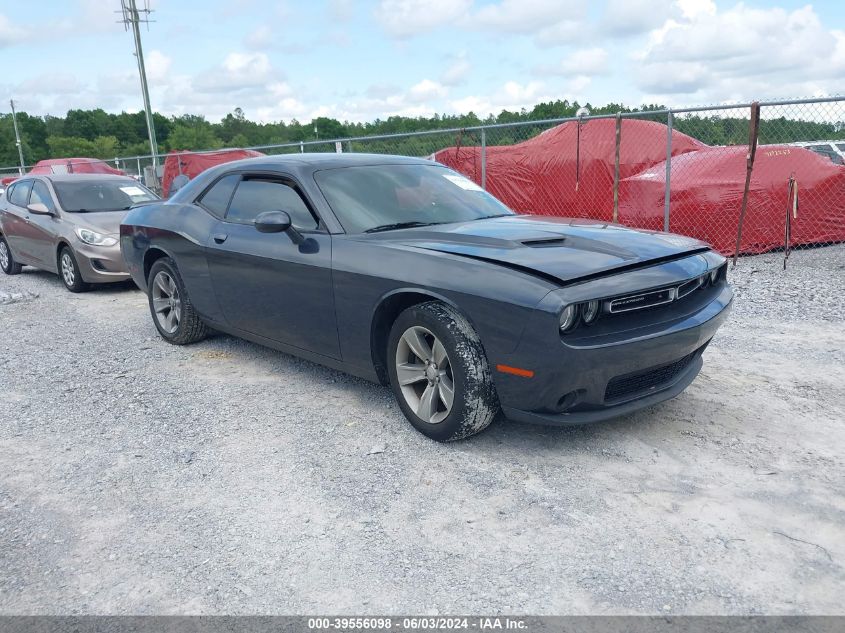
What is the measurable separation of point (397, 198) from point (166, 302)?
8.24 ft

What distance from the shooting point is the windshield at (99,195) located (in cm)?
923

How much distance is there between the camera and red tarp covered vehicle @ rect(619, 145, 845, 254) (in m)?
9.09

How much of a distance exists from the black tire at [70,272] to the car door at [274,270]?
4501mm

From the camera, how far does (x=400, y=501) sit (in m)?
3.21

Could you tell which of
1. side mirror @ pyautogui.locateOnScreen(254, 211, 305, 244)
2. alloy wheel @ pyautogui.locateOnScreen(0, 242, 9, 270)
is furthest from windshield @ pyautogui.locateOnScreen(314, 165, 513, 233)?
alloy wheel @ pyautogui.locateOnScreen(0, 242, 9, 270)

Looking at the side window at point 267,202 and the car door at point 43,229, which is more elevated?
the side window at point 267,202

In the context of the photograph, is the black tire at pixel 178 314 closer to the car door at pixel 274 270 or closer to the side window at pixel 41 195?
the car door at pixel 274 270

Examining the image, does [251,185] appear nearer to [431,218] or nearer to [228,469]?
[431,218]

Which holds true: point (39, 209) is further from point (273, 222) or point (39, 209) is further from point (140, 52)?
point (140, 52)

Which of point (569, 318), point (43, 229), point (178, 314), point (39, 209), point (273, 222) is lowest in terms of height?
point (178, 314)

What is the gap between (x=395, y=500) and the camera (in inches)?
127

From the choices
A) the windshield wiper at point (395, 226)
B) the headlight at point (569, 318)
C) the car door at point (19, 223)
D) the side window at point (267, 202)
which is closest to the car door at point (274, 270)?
the side window at point (267, 202)

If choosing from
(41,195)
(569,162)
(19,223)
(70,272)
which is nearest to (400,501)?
(70,272)

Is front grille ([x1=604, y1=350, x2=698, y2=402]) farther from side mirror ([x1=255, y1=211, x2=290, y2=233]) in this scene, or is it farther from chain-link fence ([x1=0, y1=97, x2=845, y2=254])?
chain-link fence ([x1=0, y1=97, x2=845, y2=254])
